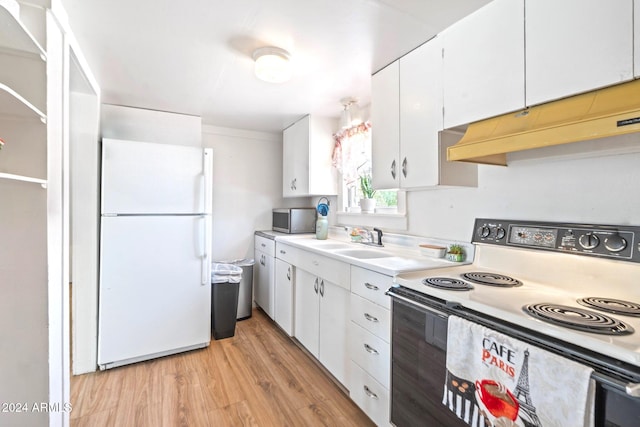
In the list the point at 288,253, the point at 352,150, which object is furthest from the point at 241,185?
the point at 352,150

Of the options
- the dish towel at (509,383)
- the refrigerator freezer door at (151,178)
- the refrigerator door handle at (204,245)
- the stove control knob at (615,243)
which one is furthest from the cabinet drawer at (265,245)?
the stove control knob at (615,243)

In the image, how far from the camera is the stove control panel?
1102 millimetres

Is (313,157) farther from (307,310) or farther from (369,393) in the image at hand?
(369,393)

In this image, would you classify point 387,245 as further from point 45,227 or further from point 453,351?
point 45,227

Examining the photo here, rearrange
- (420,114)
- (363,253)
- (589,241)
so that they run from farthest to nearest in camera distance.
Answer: (363,253) < (420,114) < (589,241)

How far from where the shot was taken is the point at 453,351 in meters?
1.08

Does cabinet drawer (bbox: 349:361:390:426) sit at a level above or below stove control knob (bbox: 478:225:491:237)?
below

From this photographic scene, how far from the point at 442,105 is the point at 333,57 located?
73 cm

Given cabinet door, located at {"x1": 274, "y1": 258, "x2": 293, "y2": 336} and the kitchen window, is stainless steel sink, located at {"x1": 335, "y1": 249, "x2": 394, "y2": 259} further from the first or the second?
cabinet door, located at {"x1": 274, "y1": 258, "x2": 293, "y2": 336}

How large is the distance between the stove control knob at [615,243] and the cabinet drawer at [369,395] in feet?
3.76

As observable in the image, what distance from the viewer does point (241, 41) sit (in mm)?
1653

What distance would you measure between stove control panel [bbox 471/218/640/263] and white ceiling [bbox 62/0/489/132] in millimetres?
1056

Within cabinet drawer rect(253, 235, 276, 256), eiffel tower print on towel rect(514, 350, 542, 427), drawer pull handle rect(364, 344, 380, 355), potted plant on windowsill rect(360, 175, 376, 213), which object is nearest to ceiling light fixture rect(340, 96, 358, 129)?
potted plant on windowsill rect(360, 175, 376, 213)

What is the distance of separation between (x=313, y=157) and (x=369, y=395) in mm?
2088
